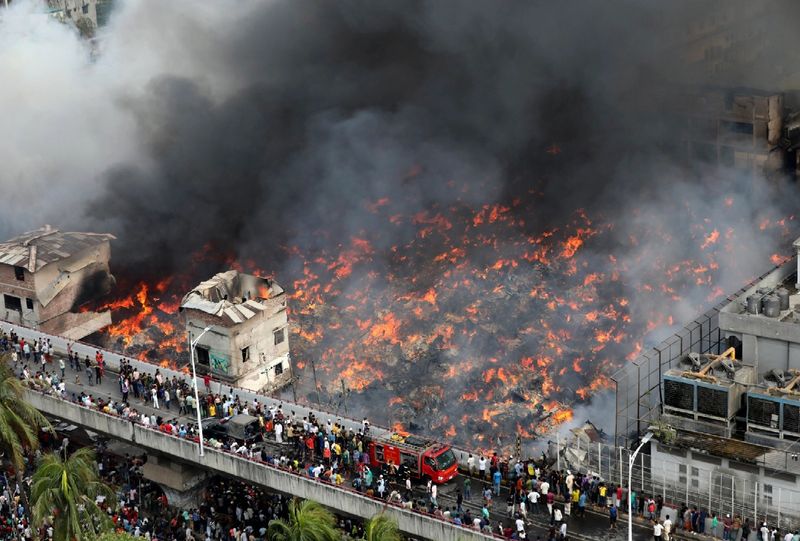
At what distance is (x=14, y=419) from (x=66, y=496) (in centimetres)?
376

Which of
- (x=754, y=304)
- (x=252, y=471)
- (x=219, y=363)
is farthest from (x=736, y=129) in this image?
(x=252, y=471)

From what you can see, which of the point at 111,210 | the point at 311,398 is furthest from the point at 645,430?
the point at 111,210

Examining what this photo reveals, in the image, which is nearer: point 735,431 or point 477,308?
point 735,431

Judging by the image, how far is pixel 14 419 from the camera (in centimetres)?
3688

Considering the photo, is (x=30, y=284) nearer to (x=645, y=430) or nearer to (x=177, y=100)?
(x=177, y=100)

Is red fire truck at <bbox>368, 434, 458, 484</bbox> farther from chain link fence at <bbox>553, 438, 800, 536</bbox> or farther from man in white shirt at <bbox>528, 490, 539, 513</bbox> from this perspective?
chain link fence at <bbox>553, 438, 800, 536</bbox>

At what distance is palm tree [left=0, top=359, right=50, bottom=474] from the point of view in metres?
36.4

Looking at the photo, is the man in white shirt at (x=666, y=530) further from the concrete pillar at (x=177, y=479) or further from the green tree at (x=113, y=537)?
the concrete pillar at (x=177, y=479)

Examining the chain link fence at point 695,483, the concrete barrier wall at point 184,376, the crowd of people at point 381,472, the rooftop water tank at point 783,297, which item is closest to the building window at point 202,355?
the concrete barrier wall at point 184,376

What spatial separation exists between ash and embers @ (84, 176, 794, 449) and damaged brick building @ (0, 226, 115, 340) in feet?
6.42

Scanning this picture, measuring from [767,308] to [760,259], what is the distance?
21.9 meters

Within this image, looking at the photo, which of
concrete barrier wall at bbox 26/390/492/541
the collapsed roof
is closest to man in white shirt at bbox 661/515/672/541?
concrete barrier wall at bbox 26/390/492/541

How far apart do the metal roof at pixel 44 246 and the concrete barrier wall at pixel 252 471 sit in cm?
1104

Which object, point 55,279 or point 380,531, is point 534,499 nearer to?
point 380,531
